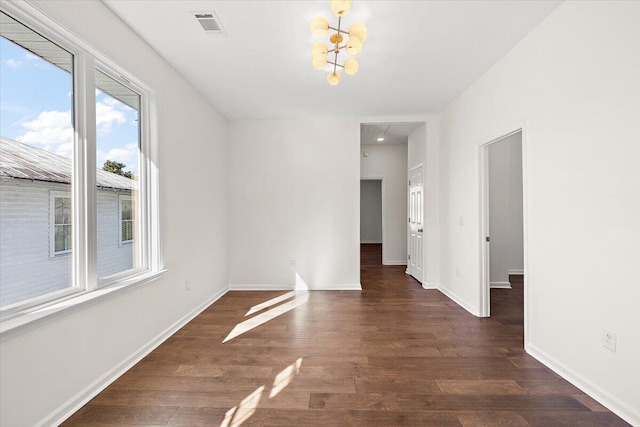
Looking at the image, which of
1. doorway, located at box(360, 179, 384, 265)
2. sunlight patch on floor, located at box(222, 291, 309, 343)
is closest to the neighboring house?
sunlight patch on floor, located at box(222, 291, 309, 343)

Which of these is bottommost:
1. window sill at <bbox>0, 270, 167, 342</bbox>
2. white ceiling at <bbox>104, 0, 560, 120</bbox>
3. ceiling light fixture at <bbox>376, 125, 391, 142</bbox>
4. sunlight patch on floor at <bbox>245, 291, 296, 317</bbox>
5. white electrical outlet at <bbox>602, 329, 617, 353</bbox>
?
sunlight patch on floor at <bbox>245, 291, 296, 317</bbox>

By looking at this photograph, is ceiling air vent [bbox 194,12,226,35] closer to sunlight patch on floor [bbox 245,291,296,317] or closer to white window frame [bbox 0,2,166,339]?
white window frame [bbox 0,2,166,339]

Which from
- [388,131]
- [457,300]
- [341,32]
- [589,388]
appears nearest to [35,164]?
[341,32]

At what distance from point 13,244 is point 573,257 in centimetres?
362

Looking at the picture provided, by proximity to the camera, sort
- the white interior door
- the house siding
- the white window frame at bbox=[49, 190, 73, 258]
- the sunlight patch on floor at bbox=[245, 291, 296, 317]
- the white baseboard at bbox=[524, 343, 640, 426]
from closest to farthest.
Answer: the house siding, the white baseboard at bbox=[524, 343, 640, 426], the white window frame at bbox=[49, 190, 73, 258], the sunlight patch on floor at bbox=[245, 291, 296, 317], the white interior door

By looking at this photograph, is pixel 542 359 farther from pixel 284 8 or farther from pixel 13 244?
pixel 13 244

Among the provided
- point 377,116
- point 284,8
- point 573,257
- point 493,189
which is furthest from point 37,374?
point 493,189

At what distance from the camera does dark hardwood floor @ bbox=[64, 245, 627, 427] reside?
1820mm

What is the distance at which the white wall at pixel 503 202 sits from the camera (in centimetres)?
484

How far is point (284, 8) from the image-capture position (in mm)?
2248

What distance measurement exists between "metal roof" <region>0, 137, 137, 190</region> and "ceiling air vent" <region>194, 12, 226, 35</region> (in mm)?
1465

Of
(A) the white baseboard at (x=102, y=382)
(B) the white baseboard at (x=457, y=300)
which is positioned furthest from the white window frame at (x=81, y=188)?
(B) the white baseboard at (x=457, y=300)

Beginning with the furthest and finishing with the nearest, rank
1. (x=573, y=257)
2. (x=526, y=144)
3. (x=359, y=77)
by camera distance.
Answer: (x=359, y=77), (x=526, y=144), (x=573, y=257)

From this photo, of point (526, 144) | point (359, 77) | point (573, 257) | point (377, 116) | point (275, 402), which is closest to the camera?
point (275, 402)
